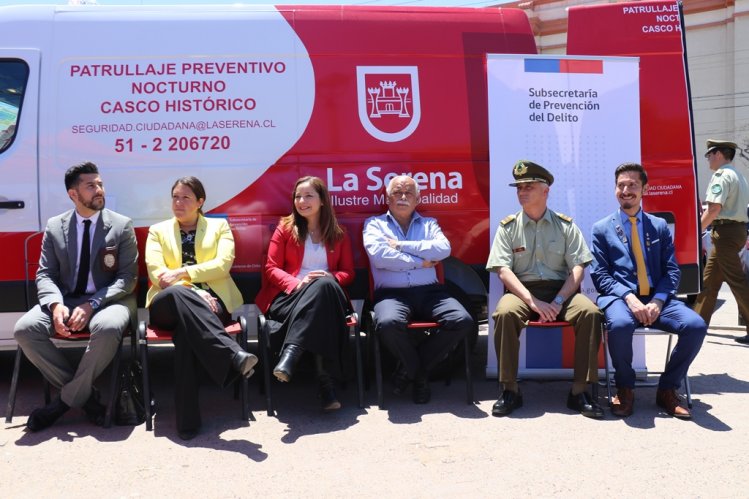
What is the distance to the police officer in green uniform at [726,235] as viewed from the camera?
561 centimetres

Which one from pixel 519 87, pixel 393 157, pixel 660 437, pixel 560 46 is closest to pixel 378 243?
pixel 393 157

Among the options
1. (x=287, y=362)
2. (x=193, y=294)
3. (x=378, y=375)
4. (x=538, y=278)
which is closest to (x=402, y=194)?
(x=538, y=278)

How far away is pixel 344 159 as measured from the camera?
4219 mm

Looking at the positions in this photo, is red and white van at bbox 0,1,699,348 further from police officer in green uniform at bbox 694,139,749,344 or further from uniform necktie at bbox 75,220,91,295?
police officer in green uniform at bbox 694,139,749,344

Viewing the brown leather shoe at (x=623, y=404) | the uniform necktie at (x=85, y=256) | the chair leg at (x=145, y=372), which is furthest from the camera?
the uniform necktie at (x=85, y=256)

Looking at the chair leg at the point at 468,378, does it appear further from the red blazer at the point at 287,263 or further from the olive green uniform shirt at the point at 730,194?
the olive green uniform shirt at the point at 730,194

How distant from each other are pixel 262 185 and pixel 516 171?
1.63m

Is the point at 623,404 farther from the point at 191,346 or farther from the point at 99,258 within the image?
the point at 99,258

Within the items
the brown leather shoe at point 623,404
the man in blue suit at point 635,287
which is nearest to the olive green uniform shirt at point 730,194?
the man in blue suit at point 635,287

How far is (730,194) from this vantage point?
18.4 ft

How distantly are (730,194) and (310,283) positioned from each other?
393cm

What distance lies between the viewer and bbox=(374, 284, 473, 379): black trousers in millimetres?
3896

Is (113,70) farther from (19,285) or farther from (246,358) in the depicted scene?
(246,358)

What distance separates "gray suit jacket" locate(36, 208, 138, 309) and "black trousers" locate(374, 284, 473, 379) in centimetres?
153
